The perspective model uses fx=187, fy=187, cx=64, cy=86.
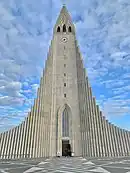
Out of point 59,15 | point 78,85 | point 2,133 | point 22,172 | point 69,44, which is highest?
point 59,15

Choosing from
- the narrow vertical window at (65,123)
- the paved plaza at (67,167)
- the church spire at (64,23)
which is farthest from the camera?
the church spire at (64,23)

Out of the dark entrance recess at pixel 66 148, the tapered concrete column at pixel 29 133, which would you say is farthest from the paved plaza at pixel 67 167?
the tapered concrete column at pixel 29 133

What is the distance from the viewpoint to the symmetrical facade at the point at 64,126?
31578 mm

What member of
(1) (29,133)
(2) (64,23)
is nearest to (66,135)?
(1) (29,133)

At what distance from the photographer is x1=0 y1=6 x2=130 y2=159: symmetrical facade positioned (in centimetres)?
3158

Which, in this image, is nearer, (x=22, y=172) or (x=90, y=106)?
(x=22, y=172)

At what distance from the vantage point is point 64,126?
3275cm

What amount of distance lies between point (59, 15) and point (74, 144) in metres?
29.5

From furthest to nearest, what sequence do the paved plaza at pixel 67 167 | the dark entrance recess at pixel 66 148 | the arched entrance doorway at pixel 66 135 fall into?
1. the arched entrance doorway at pixel 66 135
2. the dark entrance recess at pixel 66 148
3. the paved plaza at pixel 67 167

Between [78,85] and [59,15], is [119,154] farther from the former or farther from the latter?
[59,15]

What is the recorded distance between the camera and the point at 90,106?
114 feet

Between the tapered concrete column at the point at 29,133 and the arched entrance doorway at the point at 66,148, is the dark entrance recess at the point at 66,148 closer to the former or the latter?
the arched entrance doorway at the point at 66,148

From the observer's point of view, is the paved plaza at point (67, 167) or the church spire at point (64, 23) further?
the church spire at point (64, 23)

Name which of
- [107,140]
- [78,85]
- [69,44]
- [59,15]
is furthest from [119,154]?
[59,15]
